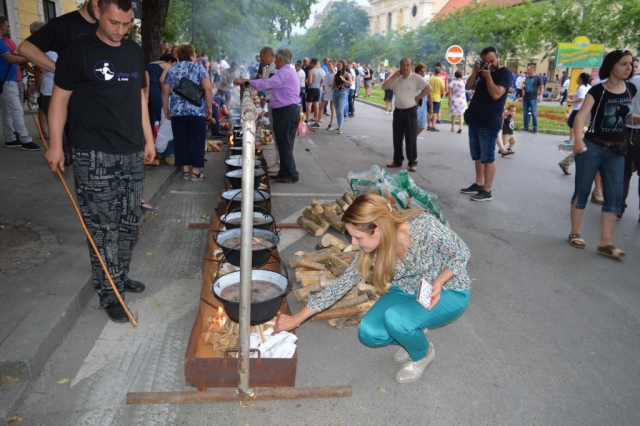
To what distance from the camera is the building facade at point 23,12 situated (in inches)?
586

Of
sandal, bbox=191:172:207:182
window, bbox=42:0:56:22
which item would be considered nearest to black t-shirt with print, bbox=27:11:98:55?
sandal, bbox=191:172:207:182

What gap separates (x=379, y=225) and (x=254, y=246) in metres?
1.59

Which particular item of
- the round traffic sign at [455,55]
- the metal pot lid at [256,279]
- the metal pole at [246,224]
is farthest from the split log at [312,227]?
the round traffic sign at [455,55]

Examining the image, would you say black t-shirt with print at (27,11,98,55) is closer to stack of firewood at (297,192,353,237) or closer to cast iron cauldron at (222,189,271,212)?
cast iron cauldron at (222,189,271,212)

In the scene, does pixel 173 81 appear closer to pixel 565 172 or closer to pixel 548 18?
pixel 565 172

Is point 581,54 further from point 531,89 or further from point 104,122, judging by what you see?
point 104,122

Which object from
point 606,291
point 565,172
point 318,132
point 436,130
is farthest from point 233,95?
point 606,291

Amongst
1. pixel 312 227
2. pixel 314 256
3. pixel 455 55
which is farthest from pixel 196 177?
pixel 455 55

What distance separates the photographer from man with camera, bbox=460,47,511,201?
7129 mm

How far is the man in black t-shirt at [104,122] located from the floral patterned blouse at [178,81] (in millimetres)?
3747

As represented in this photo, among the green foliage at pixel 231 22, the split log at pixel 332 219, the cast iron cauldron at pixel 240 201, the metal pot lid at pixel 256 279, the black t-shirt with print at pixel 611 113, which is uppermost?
the green foliage at pixel 231 22

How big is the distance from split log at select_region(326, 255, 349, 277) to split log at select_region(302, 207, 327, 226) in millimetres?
1324

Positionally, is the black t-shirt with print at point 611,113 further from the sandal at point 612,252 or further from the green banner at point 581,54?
the green banner at point 581,54

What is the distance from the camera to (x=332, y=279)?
440 cm
